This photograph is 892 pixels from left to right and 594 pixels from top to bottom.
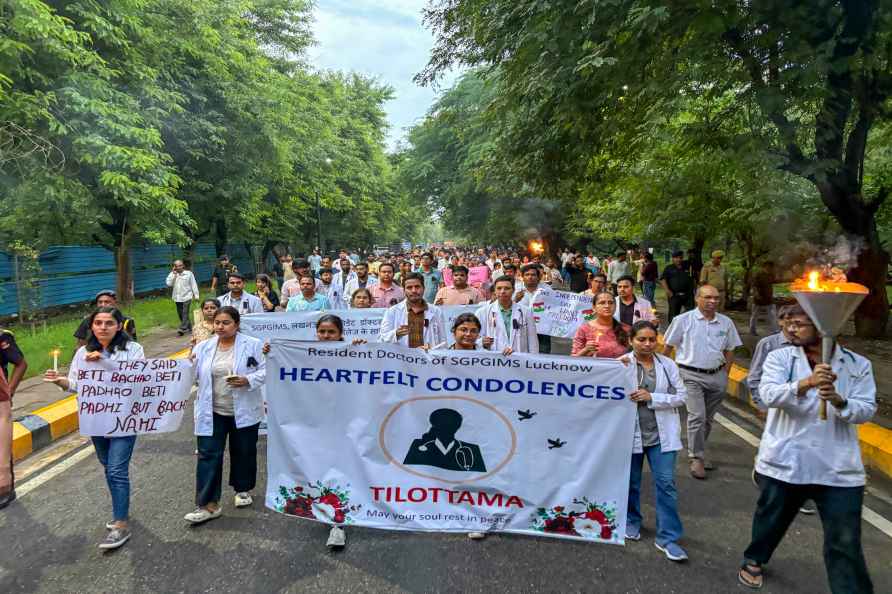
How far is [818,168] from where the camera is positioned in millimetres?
7098

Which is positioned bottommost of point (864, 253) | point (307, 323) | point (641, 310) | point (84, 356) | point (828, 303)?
point (307, 323)

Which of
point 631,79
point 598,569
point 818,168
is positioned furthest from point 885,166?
point 598,569

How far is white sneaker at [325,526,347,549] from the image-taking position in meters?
3.68

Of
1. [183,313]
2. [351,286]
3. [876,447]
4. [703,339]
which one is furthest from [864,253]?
[183,313]

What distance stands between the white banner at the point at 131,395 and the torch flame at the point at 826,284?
396 cm

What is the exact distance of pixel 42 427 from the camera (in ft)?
19.6

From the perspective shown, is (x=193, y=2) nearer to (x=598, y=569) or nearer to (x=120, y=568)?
(x=120, y=568)

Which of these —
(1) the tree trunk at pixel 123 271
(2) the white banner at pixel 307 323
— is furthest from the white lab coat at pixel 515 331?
(1) the tree trunk at pixel 123 271

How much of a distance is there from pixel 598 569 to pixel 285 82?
23757 millimetres

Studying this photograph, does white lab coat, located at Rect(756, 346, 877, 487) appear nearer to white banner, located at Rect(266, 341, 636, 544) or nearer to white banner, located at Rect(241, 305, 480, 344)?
white banner, located at Rect(266, 341, 636, 544)

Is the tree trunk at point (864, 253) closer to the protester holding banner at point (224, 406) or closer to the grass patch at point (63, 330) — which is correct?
the protester holding banner at point (224, 406)

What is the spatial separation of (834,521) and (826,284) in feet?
Answer: 4.10

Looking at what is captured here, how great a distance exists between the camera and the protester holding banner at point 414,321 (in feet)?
19.1

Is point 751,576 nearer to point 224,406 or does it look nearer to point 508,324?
point 508,324
